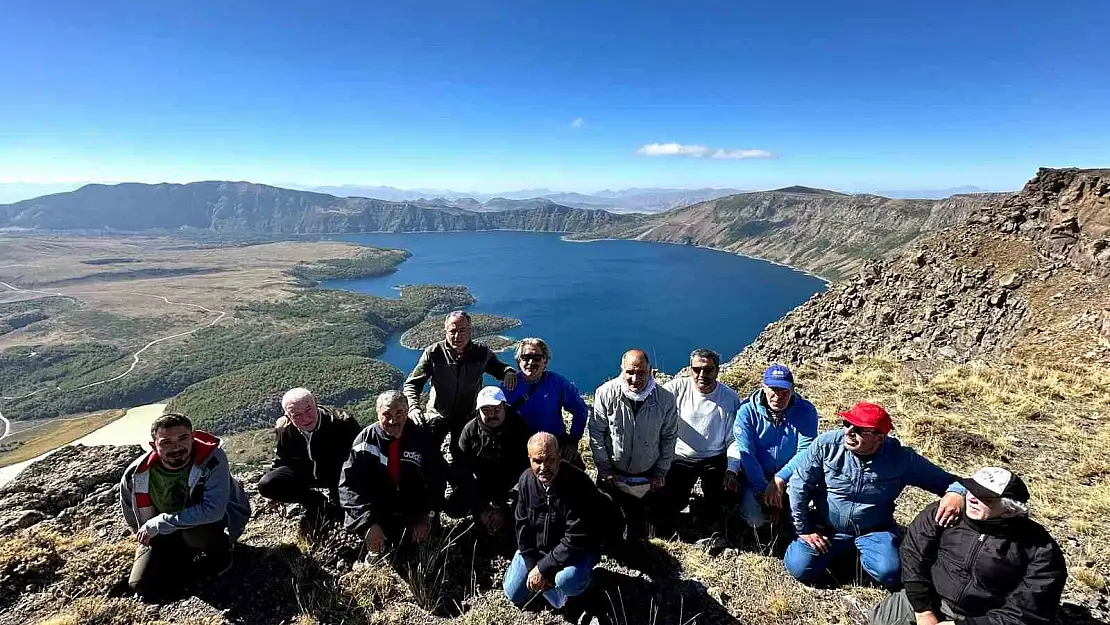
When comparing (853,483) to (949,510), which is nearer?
(949,510)

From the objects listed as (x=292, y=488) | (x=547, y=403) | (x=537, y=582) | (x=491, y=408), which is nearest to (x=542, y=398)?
(x=547, y=403)

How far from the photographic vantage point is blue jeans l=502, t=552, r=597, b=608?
389 cm

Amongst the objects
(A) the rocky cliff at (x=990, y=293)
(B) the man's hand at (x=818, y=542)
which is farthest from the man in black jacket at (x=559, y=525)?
(A) the rocky cliff at (x=990, y=293)

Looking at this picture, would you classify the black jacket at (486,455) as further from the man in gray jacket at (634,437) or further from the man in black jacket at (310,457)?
the man in black jacket at (310,457)

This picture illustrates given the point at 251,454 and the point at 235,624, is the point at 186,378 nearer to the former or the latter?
the point at 251,454

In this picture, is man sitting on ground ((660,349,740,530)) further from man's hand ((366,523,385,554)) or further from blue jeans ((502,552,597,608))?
man's hand ((366,523,385,554))

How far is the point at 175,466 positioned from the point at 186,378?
106m

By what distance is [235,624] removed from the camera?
13.2 feet

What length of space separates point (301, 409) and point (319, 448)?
0.51 m

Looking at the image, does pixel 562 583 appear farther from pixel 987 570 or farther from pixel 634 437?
pixel 987 570

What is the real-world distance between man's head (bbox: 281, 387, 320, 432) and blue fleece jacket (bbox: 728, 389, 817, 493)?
4070 mm

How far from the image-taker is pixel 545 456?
374cm

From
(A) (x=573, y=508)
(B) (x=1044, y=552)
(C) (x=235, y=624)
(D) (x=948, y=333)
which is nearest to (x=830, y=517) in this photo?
(B) (x=1044, y=552)

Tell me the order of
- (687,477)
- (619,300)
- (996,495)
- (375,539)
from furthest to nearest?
(619,300), (687,477), (375,539), (996,495)
